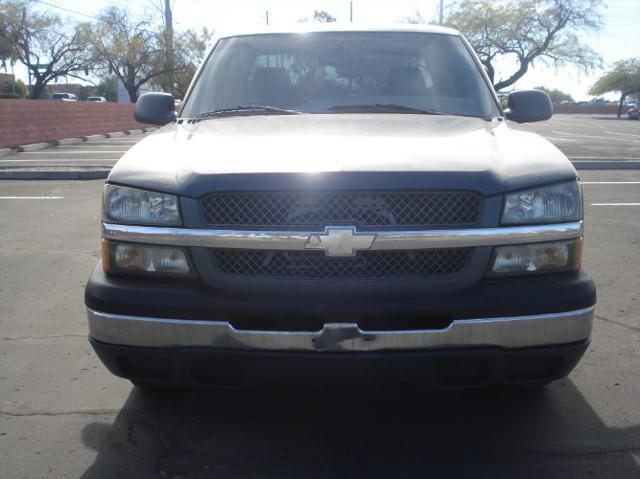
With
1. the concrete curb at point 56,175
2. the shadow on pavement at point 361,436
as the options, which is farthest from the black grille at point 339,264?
the concrete curb at point 56,175

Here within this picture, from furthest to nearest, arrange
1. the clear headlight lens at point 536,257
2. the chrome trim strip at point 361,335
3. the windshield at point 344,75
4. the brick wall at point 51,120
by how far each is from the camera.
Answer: the brick wall at point 51,120
the windshield at point 344,75
the clear headlight lens at point 536,257
the chrome trim strip at point 361,335

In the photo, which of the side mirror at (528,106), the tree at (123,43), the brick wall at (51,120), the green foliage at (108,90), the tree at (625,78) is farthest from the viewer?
the tree at (625,78)

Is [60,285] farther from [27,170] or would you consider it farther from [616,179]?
[616,179]

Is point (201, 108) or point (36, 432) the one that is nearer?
point (36, 432)

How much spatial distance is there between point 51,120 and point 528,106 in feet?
67.3

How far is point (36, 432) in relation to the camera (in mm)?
3230

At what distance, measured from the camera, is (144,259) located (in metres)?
2.83

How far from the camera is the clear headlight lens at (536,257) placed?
2771mm

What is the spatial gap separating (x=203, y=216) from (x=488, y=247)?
3.63ft

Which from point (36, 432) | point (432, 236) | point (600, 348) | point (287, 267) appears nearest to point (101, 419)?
point (36, 432)

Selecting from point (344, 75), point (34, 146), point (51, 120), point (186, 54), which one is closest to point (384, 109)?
point (344, 75)

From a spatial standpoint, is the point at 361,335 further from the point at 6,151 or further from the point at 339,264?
the point at 6,151

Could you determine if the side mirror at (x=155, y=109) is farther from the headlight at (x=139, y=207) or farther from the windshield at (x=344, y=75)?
the headlight at (x=139, y=207)

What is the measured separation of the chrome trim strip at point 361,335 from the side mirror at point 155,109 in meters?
1.88
